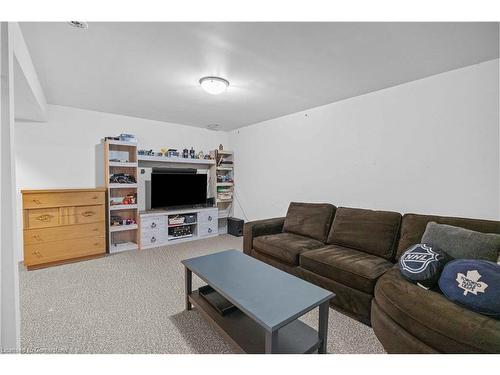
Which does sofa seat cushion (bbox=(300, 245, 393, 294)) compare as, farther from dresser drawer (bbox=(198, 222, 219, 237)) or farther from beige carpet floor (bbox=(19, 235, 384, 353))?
dresser drawer (bbox=(198, 222, 219, 237))

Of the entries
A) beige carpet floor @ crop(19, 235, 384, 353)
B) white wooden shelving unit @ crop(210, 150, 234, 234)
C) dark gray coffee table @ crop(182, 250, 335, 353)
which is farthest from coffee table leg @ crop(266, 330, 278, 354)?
white wooden shelving unit @ crop(210, 150, 234, 234)

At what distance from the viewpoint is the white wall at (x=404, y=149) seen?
2.07 metres

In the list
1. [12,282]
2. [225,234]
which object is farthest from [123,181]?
[12,282]

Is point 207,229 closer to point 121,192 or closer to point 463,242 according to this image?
point 121,192

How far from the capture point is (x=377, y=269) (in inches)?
74.5

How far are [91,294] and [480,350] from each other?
9.75 feet

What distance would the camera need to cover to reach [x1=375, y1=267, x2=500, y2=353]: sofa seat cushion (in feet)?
3.68

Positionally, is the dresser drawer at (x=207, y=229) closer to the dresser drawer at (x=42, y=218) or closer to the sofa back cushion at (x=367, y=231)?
the dresser drawer at (x=42, y=218)

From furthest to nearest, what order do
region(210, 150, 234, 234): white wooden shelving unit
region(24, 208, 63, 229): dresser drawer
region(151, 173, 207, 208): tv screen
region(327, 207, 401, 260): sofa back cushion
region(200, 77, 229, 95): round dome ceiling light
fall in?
region(210, 150, 234, 234): white wooden shelving unit, region(151, 173, 207, 208): tv screen, region(24, 208, 63, 229): dresser drawer, region(200, 77, 229, 95): round dome ceiling light, region(327, 207, 401, 260): sofa back cushion

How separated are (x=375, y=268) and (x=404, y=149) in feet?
4.74

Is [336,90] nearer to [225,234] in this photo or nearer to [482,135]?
[482,135]

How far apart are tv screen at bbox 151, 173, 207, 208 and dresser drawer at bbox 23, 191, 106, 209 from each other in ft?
2.66

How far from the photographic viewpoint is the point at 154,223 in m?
3.85

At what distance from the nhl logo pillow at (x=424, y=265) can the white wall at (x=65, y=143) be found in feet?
13.7
